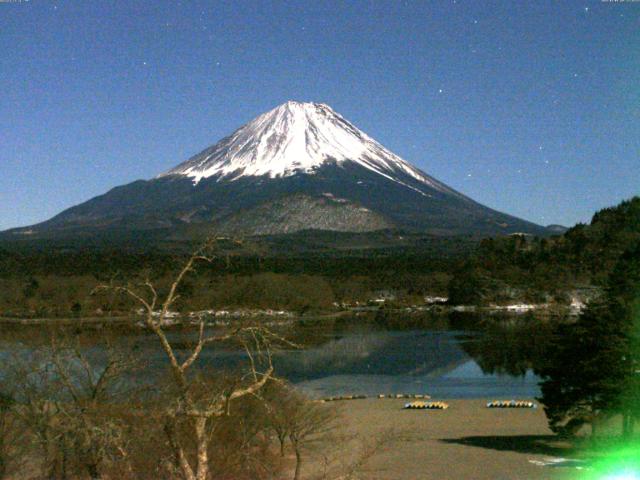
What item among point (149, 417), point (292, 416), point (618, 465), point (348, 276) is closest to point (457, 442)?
point (618, 465)

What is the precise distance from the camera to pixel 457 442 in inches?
862

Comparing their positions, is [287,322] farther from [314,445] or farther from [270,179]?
[270,179]

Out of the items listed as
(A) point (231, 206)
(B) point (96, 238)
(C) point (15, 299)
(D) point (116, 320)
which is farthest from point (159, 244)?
(D) point (116, 320)

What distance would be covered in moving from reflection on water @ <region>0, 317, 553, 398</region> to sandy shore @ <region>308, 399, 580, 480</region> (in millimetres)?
4720

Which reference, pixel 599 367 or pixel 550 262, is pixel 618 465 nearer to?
pixel 599 367

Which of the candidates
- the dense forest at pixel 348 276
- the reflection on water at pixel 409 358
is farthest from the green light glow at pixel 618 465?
the dense forest at pixel 348 276

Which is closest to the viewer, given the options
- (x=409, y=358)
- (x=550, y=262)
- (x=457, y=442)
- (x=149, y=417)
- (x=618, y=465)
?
(x=149, y=417)

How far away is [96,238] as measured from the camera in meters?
147

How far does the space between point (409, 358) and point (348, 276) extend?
55.9 meters

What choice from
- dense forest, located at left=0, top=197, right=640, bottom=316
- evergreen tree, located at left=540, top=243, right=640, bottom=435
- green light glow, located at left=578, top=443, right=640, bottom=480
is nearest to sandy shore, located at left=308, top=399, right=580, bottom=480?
green light glow, located at left=578, top=443, right=640, bottom=480

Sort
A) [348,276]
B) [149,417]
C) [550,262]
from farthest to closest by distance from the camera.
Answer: [348,276], [550,262], [149,417]

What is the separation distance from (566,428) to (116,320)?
55409mm

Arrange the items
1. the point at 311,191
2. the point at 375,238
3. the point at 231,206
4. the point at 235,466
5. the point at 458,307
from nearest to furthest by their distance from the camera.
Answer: the point at 235,466 → the point at 458,307 → the point at 375,238 → the point at 231,206 → the point at 311,191

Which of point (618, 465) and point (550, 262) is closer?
point (618, 465)
